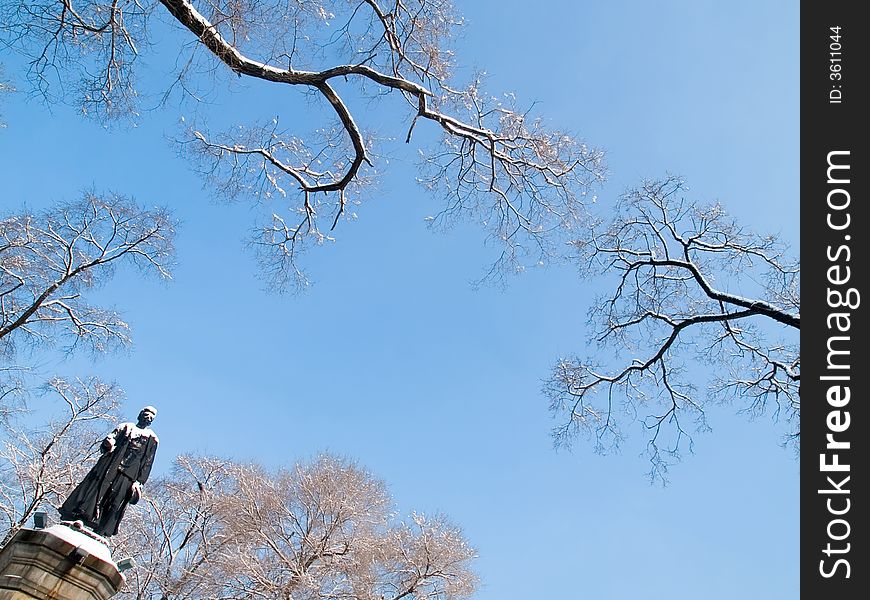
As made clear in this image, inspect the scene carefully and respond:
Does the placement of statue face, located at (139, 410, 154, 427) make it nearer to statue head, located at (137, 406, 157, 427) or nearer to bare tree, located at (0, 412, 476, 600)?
statue head, located at (137, 406, 157, 427)

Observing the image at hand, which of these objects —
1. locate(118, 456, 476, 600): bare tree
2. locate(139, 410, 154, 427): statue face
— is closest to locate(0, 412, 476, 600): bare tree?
locate(118, 456, 476, 600): bare tree

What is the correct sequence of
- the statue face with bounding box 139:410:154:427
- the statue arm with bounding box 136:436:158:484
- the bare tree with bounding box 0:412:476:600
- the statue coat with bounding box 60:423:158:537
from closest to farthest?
the statue coat with bounding box 60:423:158:537 < the statue arm with bounding box 136:436:158:484 < the statue face with bounding box 139:410:154:427 < the bare tree with bounding box 0:412:476:600

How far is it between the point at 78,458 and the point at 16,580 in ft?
47.9

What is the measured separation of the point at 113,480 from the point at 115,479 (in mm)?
29

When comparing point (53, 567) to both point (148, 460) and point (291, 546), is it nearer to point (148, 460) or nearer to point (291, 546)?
point (148, 460)

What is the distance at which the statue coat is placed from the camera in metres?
6.72

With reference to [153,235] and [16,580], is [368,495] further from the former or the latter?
[16,580]

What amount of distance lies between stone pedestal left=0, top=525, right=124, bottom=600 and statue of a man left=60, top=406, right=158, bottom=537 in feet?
2.40

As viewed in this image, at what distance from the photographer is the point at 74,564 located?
581cm
